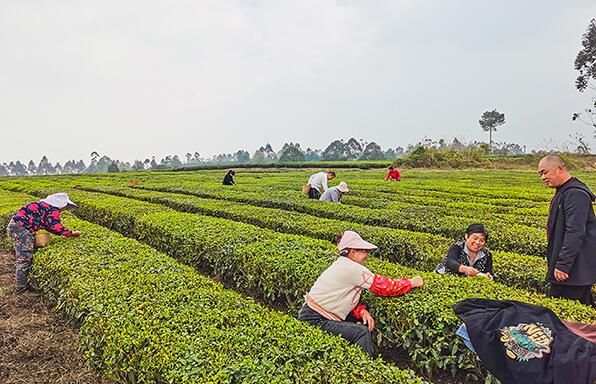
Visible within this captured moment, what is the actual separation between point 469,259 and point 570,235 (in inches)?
54.8

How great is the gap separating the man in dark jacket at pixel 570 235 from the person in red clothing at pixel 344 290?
81.3 inches

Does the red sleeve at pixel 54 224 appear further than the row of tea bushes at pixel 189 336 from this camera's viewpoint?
Yes

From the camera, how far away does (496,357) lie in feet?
9.16

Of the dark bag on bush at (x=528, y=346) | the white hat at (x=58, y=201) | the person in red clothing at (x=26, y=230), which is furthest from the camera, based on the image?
the white hat at (x=58, y=201)

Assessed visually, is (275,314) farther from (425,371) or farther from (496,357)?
(496,357)

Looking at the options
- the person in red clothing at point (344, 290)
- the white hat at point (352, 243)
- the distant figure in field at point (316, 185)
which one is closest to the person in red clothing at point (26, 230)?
the person in red clothing at point (344, 290)

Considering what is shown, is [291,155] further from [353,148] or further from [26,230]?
[26,230]

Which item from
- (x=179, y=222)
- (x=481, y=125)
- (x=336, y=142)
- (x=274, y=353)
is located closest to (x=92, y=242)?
(x=179, y=222)

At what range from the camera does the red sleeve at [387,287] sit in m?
4.14

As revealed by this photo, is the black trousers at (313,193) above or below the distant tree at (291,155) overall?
below

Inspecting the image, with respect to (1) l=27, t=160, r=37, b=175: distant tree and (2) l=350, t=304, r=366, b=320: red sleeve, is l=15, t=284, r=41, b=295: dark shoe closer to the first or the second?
(2) l=350, t=304, r=366, b=320: red sleeve

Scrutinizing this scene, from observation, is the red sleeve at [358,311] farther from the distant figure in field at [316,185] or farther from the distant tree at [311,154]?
the distant tree at [311,154]

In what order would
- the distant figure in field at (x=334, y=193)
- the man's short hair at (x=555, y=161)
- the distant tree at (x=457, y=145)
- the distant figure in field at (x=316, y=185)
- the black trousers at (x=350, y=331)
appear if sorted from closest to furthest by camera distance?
→ 1. the black trousers at (x=350, y=331)
2. the man's short hair at (x=555, y=161)
3. the distant figure in field at (x=334, y=193)
4. the distant figure in field at (x=316, y=185)
5. the distant tree at (x=457, y=145)

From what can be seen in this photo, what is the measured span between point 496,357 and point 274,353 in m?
1.74
